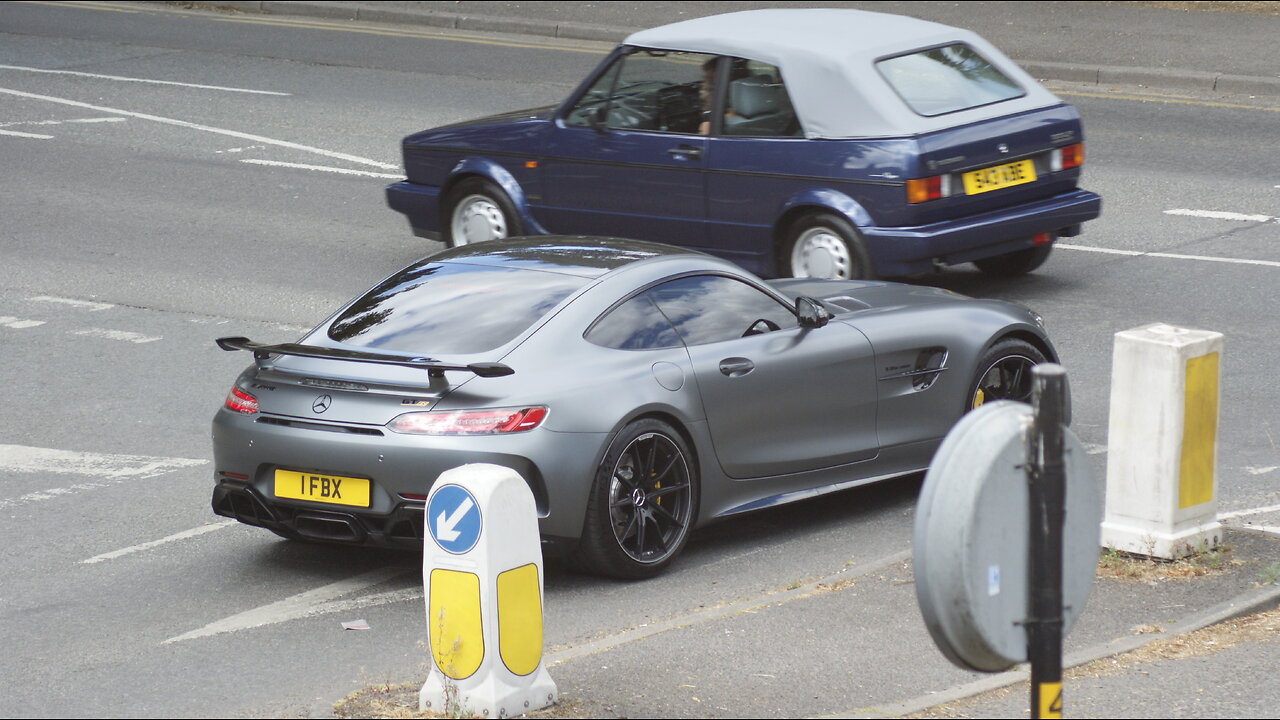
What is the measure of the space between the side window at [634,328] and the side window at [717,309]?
59 mm

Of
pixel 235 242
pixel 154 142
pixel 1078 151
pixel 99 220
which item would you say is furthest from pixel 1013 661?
pixel 154 142

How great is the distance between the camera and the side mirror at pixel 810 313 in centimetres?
812

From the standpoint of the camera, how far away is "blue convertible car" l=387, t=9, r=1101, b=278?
437 inches

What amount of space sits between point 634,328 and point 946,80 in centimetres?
464

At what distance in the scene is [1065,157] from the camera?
38.1ft

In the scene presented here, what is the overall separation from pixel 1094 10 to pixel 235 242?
12906 millimetres

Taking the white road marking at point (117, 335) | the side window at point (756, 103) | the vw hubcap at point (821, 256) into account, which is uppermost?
the side window at point (756, 103)

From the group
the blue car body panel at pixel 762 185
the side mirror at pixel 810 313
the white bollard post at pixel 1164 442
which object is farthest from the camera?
the blue car body panel at pixel 762 185

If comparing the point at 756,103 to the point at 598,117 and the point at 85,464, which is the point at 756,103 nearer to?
the point at 598,117

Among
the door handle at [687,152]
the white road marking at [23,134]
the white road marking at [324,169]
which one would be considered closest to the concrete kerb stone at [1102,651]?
the door handle at [687,152]

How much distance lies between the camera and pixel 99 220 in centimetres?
1473

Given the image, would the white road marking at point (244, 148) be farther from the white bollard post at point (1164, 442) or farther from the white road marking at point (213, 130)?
the white bollard post at point (1164, 442)

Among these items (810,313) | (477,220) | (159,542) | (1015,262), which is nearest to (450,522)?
(159,542)

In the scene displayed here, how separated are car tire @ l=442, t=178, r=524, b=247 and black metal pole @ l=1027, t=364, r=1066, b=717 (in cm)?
816
